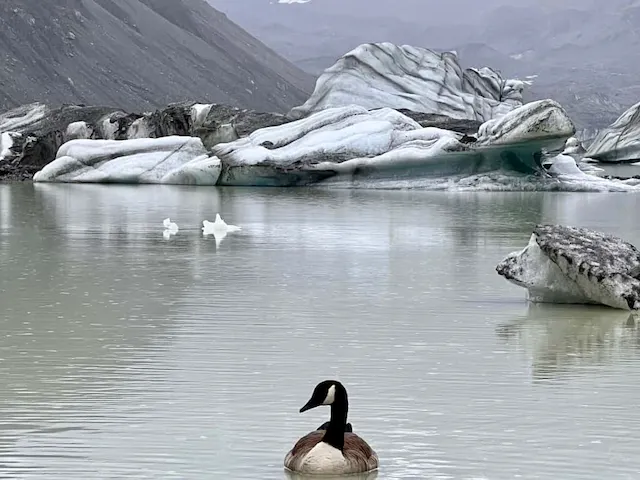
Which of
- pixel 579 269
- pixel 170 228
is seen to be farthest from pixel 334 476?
pixel 170 228

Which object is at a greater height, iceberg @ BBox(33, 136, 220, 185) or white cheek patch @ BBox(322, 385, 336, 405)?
iceberg @ BBox(33, 136, 220, 185)

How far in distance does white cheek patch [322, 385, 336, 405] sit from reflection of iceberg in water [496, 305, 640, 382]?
7.02 ft

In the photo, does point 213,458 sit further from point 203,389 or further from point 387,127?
point 387,127

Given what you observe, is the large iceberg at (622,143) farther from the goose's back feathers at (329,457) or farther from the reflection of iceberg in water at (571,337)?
the goose's back feathers at (329,457)

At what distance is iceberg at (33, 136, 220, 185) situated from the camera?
2773 cm

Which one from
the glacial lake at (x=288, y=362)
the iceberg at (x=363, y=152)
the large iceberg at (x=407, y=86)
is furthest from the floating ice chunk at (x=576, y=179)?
the glacial lake at (x=288, y=362)

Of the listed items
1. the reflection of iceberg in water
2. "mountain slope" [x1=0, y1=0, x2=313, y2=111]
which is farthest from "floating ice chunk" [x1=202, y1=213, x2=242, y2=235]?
"mountain slope" [x1=0, y1=0, x2=313, y2=111]

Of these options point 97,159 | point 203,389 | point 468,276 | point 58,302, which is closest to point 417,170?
point 97,159

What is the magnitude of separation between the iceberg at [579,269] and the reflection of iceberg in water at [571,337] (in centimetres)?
9

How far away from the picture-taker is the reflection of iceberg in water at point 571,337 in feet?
22.1

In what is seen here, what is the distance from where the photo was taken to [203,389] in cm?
594

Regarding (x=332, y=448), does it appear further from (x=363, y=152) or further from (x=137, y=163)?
(x=137, y=163)

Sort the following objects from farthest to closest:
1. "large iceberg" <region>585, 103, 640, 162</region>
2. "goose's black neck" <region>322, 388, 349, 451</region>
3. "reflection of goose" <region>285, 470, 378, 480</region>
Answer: "large iceberg" <region>585, 103, 640, 162</region>, "reflection of goose" <region>285, 470, 378, 480</region>, "goose's black neck" <region>322, 388, 349, 451</region>

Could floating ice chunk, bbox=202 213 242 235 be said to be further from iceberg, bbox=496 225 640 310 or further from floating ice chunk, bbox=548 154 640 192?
floating ice chunk, bbox=548 154 640 192
